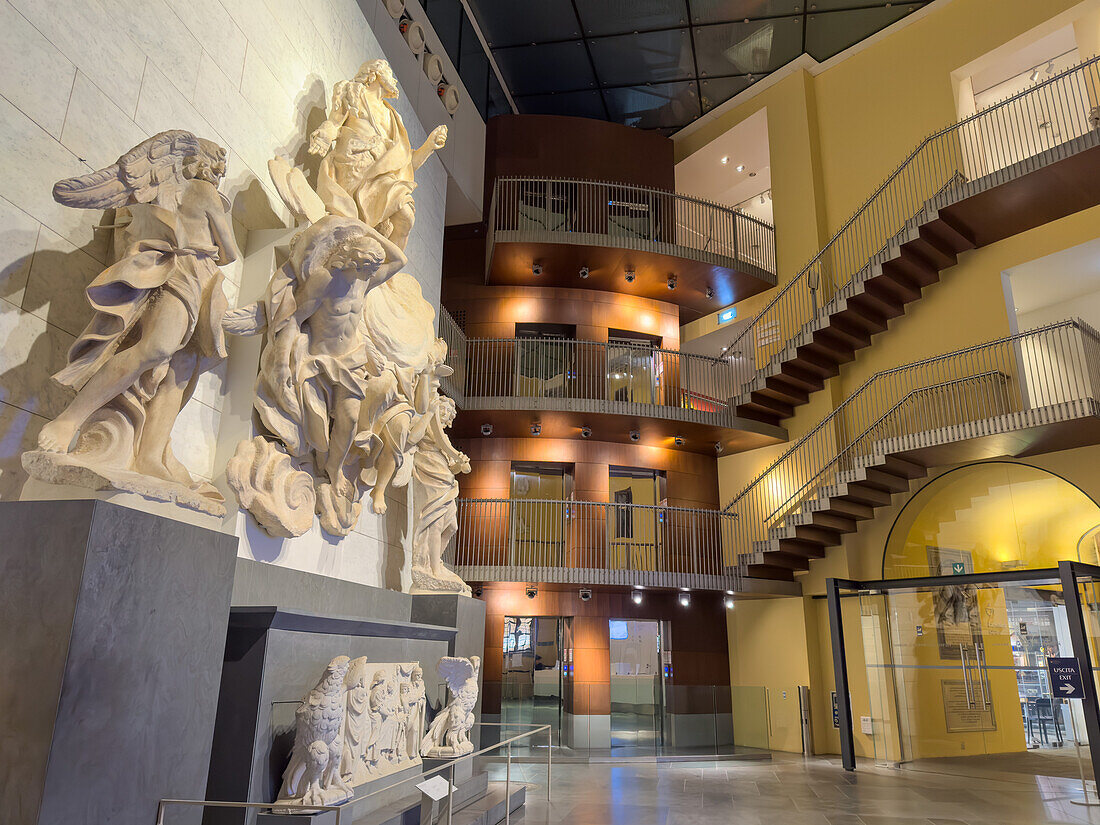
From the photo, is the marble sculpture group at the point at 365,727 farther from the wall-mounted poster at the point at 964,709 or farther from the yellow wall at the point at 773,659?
the yellow wall at the point at 773,659

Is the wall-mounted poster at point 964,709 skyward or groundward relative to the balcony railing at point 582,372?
groundward

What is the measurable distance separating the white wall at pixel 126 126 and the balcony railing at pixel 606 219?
7.93 m

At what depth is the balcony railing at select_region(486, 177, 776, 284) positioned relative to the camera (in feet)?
51.0

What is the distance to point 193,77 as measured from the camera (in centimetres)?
560

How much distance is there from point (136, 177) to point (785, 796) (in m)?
9.94

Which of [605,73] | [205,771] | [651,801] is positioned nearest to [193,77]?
[205,771]

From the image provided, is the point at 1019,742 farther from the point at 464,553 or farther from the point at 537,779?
the point at 464,553

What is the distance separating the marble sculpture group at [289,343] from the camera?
4.03 m

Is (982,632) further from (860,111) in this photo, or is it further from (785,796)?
(860,111)

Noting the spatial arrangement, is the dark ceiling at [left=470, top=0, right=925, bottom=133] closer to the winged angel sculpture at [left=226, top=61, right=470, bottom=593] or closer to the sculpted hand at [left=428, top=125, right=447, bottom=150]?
the sculpted hand at [left=428, top=125, right=447, bottom=150]

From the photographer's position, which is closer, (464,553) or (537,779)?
(537,779)

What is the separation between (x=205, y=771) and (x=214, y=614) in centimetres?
78

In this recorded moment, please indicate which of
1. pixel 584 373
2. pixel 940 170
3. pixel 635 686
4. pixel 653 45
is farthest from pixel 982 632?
pixel 653 45

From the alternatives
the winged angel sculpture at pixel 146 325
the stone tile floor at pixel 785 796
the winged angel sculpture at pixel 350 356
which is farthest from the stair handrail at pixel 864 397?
the winged angel sculpture at pixel 146 325
